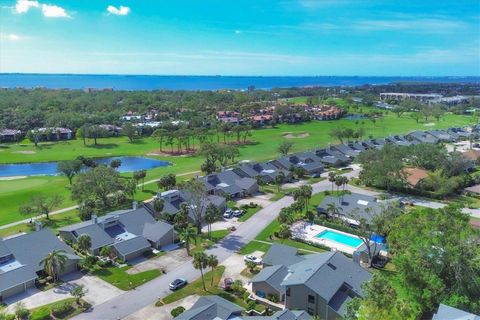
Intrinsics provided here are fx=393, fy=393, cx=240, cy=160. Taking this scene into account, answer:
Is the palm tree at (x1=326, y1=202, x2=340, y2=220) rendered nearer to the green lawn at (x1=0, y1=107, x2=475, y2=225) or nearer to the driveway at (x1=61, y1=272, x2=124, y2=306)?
the green lawn at (x1=0, y1=107, x2=475, y2=225)

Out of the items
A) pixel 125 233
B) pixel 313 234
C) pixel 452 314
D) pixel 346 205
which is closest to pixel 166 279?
pixel 125 233

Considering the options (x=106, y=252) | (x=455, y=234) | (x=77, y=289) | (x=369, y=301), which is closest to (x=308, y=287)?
(x=369, y=301)

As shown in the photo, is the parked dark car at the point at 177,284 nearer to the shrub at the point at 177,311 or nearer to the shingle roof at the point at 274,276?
the shrub at the point at 177,311

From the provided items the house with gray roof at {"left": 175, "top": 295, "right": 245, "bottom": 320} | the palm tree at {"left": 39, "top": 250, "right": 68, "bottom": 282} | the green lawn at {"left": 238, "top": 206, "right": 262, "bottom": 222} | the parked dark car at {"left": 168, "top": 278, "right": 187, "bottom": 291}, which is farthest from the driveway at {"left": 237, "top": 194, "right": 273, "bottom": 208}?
the house with gray roof at {"left": 175, "top": 295, "right": 245, "bottom": 320}

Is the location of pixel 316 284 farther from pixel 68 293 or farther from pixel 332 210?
pixel 332 210

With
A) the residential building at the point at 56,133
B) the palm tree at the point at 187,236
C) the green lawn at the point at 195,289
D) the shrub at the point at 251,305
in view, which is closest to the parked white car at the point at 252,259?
the green lawn at the point at 195,289

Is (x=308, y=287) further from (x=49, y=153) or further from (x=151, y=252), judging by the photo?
(x=49, y=153)
